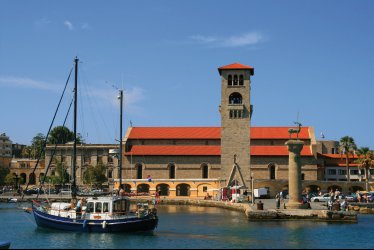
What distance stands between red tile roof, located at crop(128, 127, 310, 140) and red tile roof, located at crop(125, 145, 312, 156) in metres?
2.48

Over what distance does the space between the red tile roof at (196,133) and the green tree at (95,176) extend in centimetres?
968

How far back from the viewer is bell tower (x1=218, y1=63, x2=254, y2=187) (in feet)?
269

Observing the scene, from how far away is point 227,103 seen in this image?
82.9 metres

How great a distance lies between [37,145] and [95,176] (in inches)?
2014

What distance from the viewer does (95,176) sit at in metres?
97.7

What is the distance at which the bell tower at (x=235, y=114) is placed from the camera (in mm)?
82125

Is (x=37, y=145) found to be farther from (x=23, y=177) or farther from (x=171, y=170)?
(x=171, y=170)

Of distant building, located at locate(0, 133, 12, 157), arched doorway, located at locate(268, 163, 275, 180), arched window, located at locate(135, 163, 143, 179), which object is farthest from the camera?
distant building, located at locate(0, 133, 12, 157)

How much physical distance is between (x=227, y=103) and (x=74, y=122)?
40.6 metres

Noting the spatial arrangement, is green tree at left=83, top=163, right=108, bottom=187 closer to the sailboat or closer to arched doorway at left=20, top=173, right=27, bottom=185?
arched doorway at left=20, top=173, right=27, bottom=185

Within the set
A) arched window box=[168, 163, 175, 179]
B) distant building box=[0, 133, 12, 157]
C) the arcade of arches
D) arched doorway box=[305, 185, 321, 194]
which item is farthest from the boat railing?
distant building box=[0, 133, 12, 157]

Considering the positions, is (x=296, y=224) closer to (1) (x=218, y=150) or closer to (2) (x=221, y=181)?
(2) (x=221, y=181)

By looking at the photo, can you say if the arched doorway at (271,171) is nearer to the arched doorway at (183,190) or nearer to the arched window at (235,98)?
the arched window at (235,98)

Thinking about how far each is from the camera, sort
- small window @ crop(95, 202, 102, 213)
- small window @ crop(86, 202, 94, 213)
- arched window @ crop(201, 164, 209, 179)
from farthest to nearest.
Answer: arched window @ crop(201, 164, 209, 179) < small window @ crop(86, 202, 94, 213) < small window @ crop(95, 202, 102, 213)
